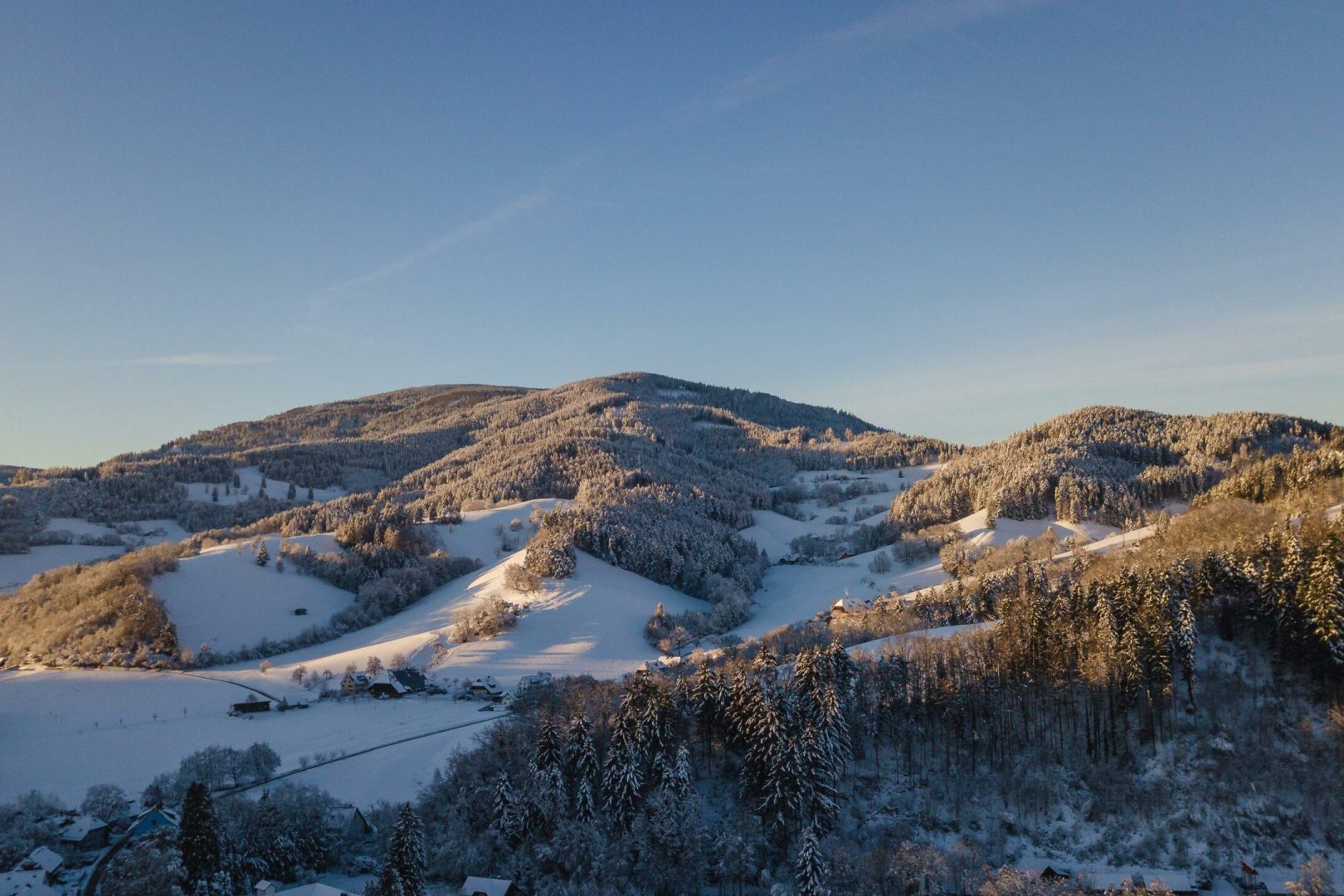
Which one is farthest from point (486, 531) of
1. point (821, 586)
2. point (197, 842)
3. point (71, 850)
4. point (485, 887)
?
point (197, 842)

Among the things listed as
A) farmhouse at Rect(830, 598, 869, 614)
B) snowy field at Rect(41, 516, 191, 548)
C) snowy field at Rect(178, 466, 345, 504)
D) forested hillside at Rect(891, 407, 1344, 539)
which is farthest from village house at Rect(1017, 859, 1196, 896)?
snowy field at Rect(178, 466, 345, 504)

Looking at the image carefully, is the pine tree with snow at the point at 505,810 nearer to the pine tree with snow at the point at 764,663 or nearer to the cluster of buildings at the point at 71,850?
the pine tree with snow at the point at 764,663

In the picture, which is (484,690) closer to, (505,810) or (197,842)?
(505,810)

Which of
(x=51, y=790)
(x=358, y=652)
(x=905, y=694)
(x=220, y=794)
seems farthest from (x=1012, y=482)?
(x=51, y=790)

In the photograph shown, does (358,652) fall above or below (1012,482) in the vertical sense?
below

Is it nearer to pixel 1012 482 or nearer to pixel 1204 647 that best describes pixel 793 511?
pixel 1012 482

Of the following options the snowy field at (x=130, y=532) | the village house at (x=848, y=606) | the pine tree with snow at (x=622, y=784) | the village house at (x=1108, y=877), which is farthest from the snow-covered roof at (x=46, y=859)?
the snowy field at (x=130, y=532)
